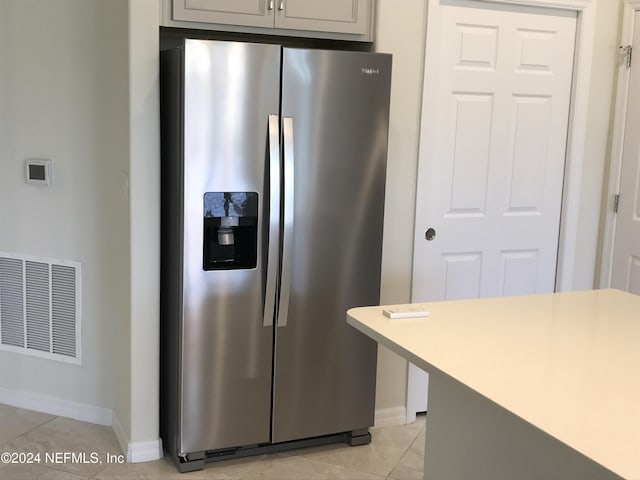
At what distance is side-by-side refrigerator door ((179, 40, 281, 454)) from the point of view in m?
2.79

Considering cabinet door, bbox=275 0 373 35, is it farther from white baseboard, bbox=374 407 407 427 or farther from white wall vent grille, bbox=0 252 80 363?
white baseboard, bbox=374 407 407 427

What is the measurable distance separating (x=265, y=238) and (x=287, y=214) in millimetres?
139

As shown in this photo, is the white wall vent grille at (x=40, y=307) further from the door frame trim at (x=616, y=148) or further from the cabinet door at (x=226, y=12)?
the door frame trim at (x=616, y=148)

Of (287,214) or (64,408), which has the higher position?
(287,214)

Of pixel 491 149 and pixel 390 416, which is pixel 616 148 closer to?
pixel 491 149

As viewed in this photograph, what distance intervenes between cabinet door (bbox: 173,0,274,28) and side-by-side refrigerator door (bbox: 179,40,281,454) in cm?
21

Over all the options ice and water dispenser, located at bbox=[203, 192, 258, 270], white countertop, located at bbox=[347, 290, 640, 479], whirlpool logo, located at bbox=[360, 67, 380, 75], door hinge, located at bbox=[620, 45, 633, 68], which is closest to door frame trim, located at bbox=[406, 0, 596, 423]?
door hinge, located at bbox=[620, 45, 633, 68]

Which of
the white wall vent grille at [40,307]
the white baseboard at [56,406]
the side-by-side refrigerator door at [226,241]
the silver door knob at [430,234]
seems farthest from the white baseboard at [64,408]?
the silver door knob at [430,234]

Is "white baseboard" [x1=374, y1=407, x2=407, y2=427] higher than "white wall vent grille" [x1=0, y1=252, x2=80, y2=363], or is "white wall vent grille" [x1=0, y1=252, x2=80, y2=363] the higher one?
"white wall vent grille" [x1=0, y1=252, x2=80, y2=363]

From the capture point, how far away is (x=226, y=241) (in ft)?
9.49

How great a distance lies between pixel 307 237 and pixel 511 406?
1654 mm

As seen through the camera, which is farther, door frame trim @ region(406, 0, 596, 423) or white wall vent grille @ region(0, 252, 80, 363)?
door frame trim @ region(406, 0, 596, 423)

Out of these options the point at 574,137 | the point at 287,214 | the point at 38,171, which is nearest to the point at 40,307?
the point at 38,171

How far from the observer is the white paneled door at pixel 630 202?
370 centimetres
